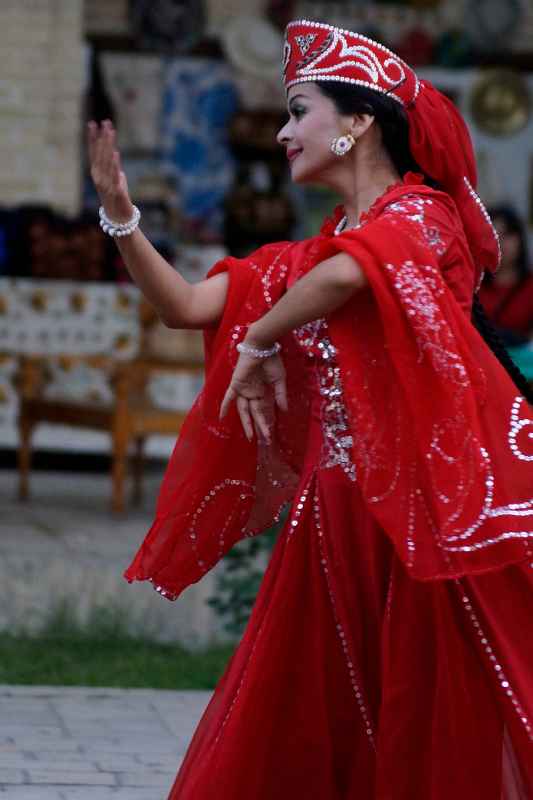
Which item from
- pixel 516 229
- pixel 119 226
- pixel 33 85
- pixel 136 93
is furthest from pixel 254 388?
pixel 136 93

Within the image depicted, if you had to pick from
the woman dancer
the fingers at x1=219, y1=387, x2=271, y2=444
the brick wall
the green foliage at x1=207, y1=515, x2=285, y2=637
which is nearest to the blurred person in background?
the green foliage at x1=207, y1=515, x2=285, y2=637

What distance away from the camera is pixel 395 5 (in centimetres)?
1144

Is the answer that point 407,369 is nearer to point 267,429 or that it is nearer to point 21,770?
point 267,429

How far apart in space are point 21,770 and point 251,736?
850 mm

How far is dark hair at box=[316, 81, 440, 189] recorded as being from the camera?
2926 millimetres

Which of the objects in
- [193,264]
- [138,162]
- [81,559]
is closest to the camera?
[81,559]

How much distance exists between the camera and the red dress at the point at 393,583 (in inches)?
108

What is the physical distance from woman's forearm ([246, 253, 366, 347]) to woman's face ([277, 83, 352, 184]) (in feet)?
0.79

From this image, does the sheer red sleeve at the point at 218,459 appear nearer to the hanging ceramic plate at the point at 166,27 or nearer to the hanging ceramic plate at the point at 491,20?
the hanging ceramic plate at the point at 166,27

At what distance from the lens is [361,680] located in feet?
9.57

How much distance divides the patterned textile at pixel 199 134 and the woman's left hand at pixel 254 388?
844cm

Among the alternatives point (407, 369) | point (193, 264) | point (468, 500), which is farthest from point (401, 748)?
point (193, 264)

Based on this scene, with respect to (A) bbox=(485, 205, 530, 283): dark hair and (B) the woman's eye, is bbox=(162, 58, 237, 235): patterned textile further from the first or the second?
(B) the woman's eye

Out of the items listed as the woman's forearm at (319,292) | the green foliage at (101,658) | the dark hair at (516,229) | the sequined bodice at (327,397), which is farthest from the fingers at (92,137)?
the dark hair at (516,229)
